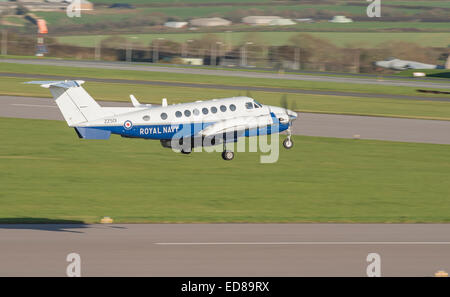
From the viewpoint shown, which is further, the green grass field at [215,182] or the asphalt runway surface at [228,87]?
the asphalt runway surface at [228,87]

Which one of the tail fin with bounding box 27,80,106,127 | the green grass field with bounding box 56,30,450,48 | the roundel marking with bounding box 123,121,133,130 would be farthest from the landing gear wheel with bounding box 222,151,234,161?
the green grass field with bounding box 56,30,450,48

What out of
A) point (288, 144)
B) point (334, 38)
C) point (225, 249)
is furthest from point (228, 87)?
point (334, 38)

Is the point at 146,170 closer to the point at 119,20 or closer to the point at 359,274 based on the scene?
the point at 359,274

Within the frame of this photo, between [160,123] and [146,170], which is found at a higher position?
[160,123]

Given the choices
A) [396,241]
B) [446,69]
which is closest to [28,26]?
[446,69]

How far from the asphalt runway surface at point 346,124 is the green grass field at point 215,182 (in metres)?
3.26

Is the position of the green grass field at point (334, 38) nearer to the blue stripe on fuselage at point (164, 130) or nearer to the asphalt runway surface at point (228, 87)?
the asphalt runway surface at point (228, 87)

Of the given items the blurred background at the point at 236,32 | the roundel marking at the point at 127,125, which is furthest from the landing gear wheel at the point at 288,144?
the blurred background at the point at 236,32

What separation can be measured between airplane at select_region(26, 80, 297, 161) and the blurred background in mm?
66167

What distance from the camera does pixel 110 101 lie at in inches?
2164

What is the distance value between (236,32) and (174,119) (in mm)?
108588

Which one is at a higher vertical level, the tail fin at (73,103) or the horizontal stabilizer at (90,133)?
the tail fin at (73,103)

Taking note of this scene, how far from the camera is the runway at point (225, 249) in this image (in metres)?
17.3
